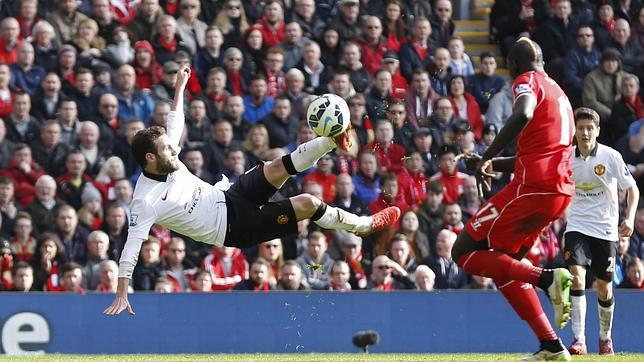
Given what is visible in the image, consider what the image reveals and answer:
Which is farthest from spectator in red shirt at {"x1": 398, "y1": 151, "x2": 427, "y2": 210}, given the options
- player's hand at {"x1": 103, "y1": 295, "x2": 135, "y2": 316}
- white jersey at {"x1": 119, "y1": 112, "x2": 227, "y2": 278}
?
player's hand at {"x1": 103, "y1": 295, "x2": 135, "y2": 316}

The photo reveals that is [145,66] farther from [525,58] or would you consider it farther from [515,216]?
[515,216]

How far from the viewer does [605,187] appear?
46.5ft

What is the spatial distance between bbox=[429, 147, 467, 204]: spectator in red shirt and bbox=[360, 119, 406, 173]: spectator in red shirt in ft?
1.72

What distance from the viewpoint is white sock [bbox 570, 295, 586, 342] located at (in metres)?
13.8

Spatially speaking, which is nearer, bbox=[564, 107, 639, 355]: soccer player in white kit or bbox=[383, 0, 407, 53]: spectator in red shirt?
bbox=[564, 107, 639, 355]: soccer player in white kit

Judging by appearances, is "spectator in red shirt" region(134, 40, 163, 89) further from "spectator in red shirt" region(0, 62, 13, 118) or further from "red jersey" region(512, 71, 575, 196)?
"red jersey" region(512, 71, 575, 196)

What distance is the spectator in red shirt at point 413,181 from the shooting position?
18000 millimetres

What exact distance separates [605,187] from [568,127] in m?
2.92

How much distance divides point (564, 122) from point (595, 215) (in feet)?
9.59

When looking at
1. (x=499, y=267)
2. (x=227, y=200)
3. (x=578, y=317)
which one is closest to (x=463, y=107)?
(x=578, y=317)

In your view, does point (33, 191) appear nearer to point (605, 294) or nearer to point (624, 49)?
point (605, 294)

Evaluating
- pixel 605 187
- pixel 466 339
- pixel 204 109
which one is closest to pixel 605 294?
pixel 605 187

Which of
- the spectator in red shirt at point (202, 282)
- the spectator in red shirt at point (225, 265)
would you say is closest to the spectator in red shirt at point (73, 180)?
the spectator in red shirt at point (225, 265)

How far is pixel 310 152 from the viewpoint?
12680mm
